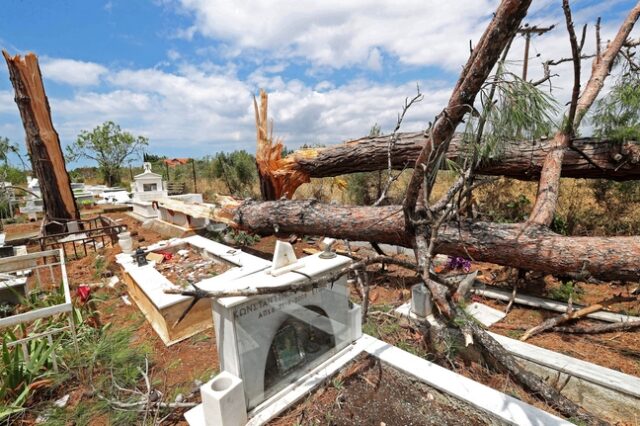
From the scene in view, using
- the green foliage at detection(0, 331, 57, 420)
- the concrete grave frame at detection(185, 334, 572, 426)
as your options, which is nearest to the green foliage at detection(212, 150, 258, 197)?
the green foliage at detection(0, 331, 57, 420)

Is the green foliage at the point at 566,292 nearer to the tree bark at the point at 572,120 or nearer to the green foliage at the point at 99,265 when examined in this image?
the tree bark at the point at 572,120

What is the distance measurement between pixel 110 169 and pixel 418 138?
23786 mm

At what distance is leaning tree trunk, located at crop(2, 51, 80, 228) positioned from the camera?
20.8 ft

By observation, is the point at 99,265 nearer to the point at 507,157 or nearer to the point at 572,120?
the point at 507,157

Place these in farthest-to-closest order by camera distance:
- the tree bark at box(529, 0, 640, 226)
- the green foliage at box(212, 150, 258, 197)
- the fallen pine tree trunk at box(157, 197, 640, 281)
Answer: the green foliage at box(212, 150, 258, 197) → the tree bark at box(529, 0, 640, 226) → the fallen pine tree trunk at box(157, 197, 640, 281)

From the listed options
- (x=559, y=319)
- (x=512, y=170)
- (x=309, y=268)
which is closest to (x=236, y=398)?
(x=309, y=268)

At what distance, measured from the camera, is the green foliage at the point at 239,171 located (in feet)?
32.3

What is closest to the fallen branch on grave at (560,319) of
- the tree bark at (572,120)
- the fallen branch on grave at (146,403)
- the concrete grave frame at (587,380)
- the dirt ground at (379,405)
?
the concrete grave frame at (587,380)

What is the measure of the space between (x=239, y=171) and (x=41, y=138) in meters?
4.84

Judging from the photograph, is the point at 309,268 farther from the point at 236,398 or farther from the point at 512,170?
the point at 512,170

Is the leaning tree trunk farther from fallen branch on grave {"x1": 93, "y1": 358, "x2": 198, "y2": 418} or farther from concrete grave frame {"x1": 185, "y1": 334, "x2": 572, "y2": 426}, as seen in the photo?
concrete grave frame {"x1": 185, "y1": 334, "x2": 572, "y2": 426}

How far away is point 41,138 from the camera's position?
21.6 feet

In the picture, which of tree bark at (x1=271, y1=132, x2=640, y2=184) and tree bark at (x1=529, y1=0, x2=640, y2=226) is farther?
tree bark at (x1=271, y1=132, x2=640, y2=184)

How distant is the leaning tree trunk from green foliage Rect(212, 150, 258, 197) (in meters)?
4.29
